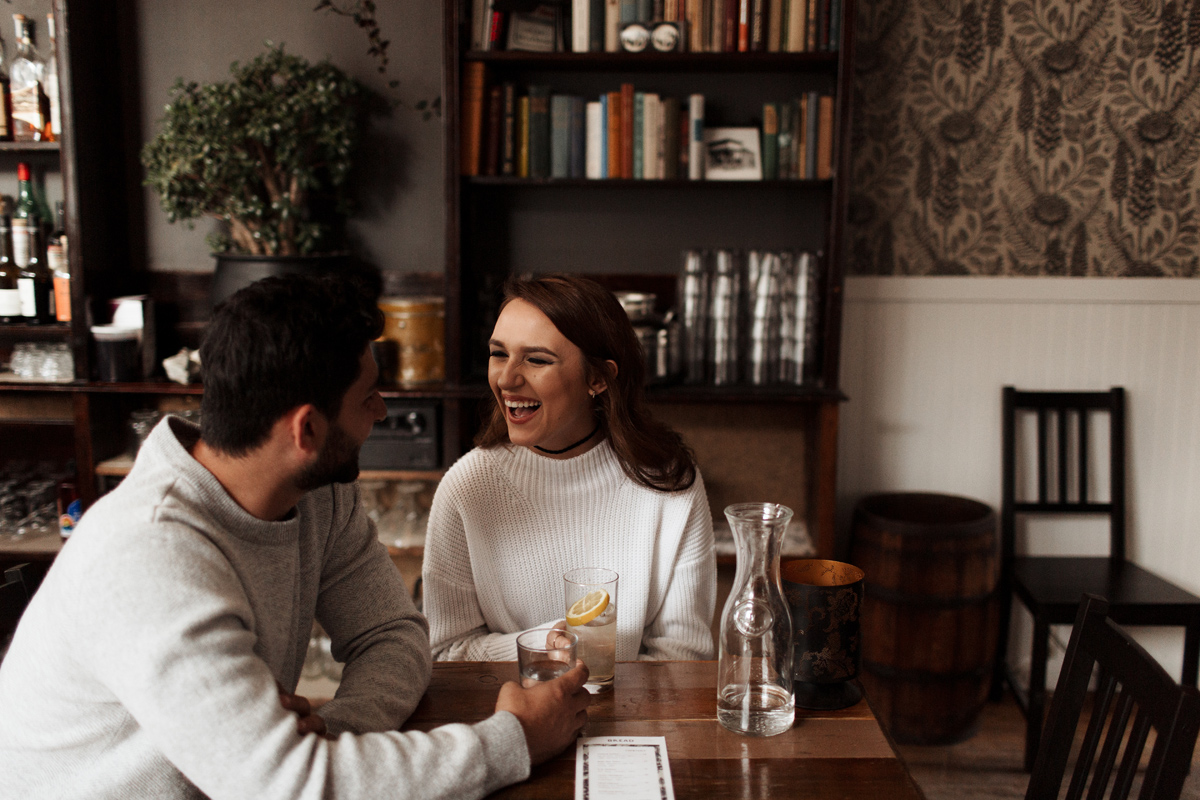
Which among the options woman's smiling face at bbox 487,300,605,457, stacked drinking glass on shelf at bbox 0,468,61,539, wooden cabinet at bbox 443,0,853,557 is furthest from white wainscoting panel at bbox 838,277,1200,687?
stacked drinking glass on shelf at bbox 0,468,61,539

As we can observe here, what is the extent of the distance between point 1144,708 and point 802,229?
6.75ft

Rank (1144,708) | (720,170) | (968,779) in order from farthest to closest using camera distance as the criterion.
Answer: (720,170), (968,779), (1144,708)

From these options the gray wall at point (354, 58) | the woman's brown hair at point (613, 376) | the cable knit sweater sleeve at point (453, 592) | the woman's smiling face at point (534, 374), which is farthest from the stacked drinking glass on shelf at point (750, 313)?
the cable knit sweater sleeve at point (453, 592)

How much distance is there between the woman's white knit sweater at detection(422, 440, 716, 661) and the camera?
1666 mm

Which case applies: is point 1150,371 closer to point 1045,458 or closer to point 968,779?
point 1045,458

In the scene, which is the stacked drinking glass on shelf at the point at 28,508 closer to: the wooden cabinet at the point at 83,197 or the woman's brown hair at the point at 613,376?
the wooden cabinet at the point at 83,197

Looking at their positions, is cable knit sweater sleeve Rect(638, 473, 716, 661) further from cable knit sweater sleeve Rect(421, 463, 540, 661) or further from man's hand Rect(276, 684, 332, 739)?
man's hand Rect(276, 684, 332, 739)

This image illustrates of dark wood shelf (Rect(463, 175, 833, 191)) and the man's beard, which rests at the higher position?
dark wood shelf (Rect(463, 175, 833, 191))

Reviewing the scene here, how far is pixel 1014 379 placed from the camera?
3.03 m

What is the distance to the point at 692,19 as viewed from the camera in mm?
2596

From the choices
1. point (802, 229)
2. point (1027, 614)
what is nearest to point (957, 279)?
point (802, 229)

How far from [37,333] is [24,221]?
38 centimetres

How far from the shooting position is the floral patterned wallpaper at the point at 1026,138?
287 cm

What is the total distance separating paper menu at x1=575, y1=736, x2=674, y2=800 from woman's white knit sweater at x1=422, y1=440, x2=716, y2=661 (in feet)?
1.62
